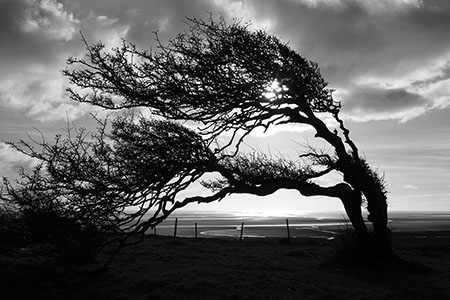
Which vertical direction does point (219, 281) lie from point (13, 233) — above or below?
below

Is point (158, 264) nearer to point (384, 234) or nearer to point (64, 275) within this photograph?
point (64, 275)

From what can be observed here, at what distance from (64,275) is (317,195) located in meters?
9.00

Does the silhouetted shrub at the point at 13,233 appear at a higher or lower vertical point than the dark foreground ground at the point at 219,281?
higher

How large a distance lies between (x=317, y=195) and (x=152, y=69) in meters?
7.62

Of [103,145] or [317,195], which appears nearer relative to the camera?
[103,145]

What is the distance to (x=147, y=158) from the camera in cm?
1071

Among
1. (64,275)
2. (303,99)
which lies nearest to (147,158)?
(64,275)

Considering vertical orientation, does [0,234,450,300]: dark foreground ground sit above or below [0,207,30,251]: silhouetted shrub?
below

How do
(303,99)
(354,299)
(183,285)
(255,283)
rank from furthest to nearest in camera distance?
(303,99)
(255,283)
(183,285)
(354,299)

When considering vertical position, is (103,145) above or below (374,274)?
above

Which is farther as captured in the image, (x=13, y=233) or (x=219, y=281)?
(x=219, y=281)

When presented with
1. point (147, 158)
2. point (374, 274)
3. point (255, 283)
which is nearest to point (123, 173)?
point (147, 158)

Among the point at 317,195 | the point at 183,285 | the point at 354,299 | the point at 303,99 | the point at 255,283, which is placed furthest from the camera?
the point at 317,195

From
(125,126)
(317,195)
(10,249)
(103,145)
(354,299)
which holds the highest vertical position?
(125,126)
